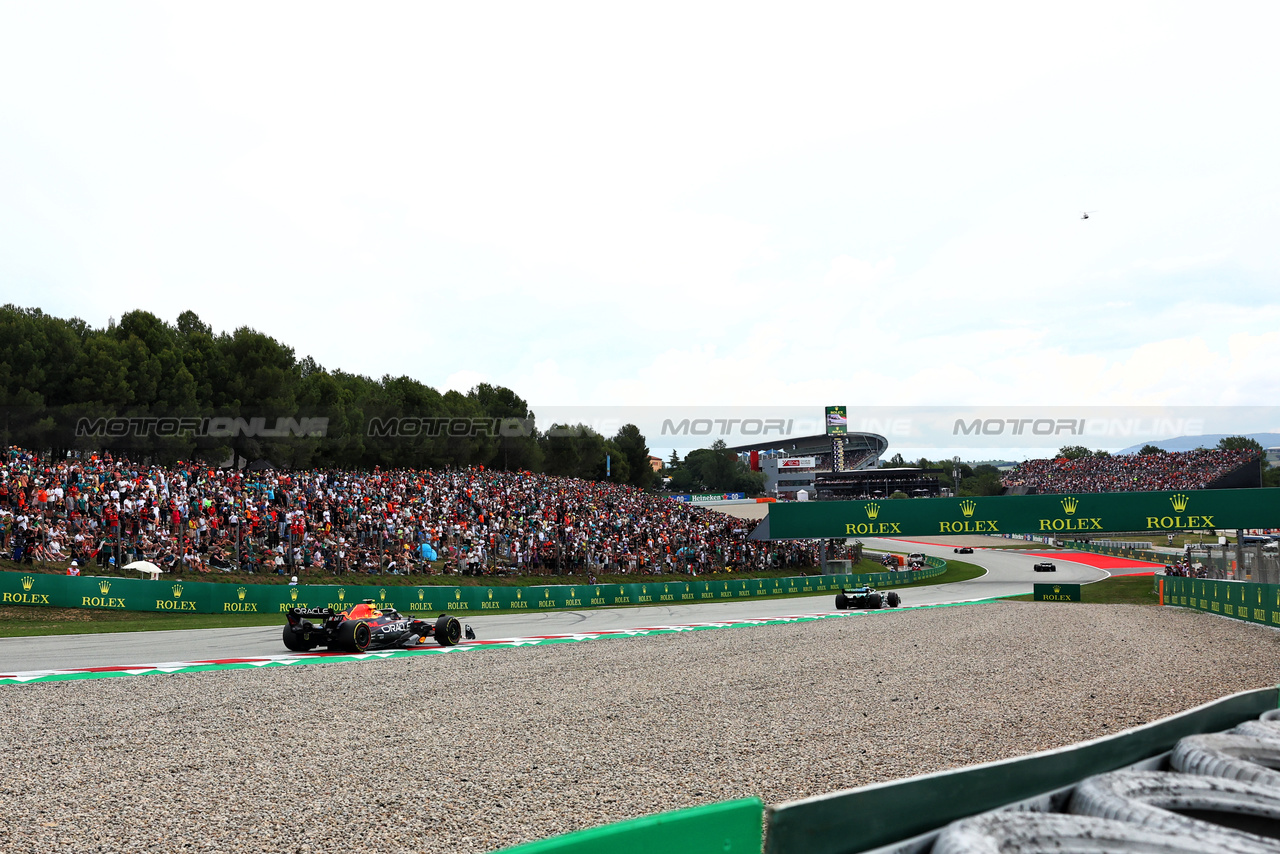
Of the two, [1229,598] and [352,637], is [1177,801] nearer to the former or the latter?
[352,637]

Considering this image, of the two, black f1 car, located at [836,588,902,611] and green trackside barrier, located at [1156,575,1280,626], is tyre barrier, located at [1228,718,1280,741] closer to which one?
green trackside barrier, located at [1156,575,1280,626]

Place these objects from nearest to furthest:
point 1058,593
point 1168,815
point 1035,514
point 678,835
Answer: point 678,835
point 1168,815
point 1058,593
point 1035,514

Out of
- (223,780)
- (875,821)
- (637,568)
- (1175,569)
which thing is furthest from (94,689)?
(1175,569)

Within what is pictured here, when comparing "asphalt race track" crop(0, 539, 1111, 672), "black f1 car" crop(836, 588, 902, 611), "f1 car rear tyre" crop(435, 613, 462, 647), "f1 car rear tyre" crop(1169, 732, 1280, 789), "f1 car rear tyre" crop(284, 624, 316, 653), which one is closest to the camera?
"f1 car rear tyre" crop(1169, 732, 1280, 789)

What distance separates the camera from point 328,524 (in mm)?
28312

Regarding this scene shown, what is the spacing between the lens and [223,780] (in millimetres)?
5957

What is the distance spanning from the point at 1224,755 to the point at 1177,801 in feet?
2.15

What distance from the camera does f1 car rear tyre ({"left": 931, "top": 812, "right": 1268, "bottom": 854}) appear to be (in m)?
2.28

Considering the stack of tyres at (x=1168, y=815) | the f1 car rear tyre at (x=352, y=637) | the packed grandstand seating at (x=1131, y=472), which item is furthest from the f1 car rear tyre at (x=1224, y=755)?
the packed grandstand seating at (x=1131, y=472)

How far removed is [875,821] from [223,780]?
535 cm

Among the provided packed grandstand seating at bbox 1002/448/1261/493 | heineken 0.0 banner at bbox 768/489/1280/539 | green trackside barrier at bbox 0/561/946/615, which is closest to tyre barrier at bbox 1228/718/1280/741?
green trackside barrier at bbox 0/561/946/615

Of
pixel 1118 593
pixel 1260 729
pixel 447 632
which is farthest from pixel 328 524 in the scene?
pixel 1118 593

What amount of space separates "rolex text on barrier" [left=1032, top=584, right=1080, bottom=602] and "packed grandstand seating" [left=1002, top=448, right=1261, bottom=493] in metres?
47.7

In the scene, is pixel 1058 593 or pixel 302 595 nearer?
pixel 302 595
